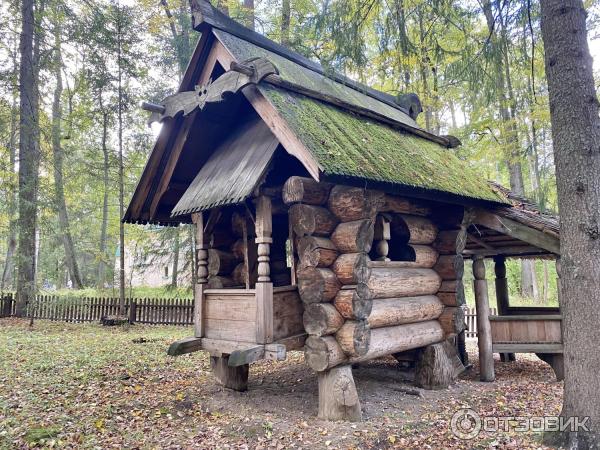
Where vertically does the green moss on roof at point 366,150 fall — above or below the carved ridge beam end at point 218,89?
below

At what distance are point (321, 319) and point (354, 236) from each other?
121 centimetres

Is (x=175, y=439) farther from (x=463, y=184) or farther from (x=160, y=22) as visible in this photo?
(x=160, y=22)

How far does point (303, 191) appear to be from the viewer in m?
5.68

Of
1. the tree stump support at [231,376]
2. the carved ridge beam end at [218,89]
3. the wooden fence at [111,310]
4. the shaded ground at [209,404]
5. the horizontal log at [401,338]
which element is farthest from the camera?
the wooden fence at [111,310]

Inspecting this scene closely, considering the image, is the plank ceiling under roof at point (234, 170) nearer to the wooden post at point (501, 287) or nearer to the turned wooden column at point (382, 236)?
the turned wooden column at point (382, 236)

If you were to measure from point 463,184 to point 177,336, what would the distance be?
31.0ft

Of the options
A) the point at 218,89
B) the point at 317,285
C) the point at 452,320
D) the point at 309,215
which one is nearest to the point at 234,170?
the point at 218,89

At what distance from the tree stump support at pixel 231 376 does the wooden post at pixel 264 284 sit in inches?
73.3

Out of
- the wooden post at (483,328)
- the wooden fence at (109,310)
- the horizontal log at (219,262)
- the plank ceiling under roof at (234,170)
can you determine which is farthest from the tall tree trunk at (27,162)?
the wooden post at (483,328)

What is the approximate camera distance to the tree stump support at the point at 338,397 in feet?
18.7

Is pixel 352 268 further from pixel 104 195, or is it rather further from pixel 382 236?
pixel 104 195

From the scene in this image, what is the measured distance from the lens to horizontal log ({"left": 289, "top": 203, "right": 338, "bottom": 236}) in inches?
227

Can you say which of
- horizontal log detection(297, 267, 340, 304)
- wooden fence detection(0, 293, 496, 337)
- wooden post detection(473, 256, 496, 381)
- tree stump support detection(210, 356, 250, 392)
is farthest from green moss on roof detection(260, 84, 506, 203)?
wooden fence detection(0, 293, 496, 337)

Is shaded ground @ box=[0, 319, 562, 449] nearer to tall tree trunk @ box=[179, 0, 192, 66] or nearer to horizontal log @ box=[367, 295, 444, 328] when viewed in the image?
horizontal log @ box=[367, 295, 444, 328]
